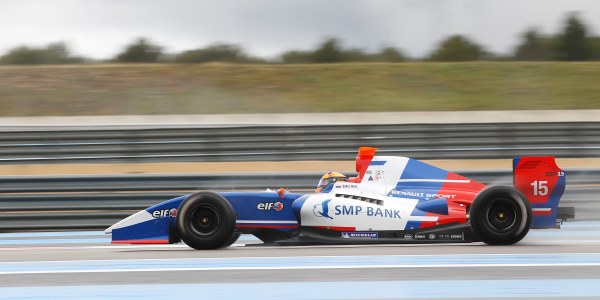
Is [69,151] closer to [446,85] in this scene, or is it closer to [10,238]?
[10,238]

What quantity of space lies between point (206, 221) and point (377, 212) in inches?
62.7

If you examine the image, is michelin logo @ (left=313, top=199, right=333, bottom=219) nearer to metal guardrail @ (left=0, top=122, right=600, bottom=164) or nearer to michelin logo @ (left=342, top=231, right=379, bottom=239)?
michelin logo @ (left=342, top=231, right=379, bottom=239)

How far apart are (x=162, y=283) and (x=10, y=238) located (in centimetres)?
501

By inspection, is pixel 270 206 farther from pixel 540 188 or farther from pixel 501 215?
pixel 540 188

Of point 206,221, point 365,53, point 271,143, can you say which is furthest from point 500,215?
point 365,53

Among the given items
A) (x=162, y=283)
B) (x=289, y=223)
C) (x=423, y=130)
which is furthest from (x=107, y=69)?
(x=162, y=283)

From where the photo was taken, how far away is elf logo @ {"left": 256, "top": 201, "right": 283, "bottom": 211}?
8.51 metres

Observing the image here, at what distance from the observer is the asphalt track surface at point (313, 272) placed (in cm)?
580

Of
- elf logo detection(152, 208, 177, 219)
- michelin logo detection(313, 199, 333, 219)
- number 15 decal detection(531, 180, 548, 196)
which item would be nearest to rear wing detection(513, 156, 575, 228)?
number 15 decal detection(531, 180, 548, 196)

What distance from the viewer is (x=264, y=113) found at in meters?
26.2

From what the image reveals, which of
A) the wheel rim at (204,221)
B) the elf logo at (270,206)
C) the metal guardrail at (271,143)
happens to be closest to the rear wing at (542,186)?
the elf logo at (270,206)

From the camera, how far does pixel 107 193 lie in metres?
11.4

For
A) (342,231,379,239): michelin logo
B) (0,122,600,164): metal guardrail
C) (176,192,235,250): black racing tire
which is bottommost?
(342,231,379,239): michelin logo

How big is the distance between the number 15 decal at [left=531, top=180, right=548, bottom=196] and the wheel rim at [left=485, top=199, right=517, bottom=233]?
1.47ft
